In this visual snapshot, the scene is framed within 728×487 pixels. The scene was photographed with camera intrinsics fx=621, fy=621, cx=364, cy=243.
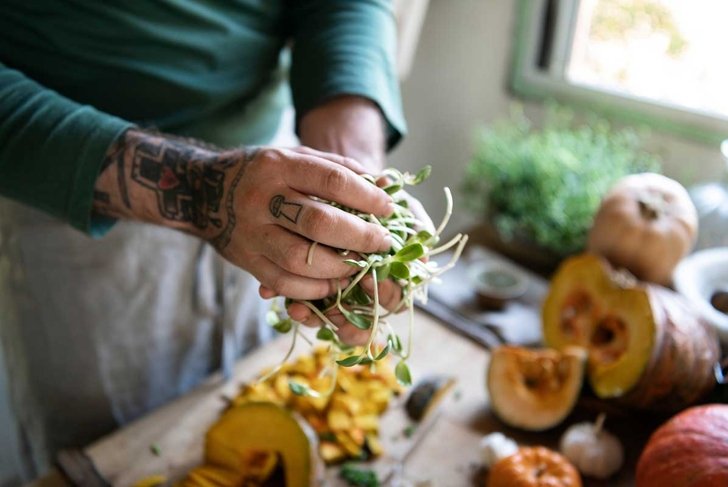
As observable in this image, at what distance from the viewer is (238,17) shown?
0.89 m

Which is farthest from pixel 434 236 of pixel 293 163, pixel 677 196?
pixel 677 196

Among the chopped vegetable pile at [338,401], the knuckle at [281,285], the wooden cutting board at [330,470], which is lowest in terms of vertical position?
the wooden cutting board at [330,470]

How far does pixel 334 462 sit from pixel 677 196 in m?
0.76

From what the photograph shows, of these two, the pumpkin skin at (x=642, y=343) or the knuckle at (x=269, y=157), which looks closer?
the knuckle at (x=269, y=157)

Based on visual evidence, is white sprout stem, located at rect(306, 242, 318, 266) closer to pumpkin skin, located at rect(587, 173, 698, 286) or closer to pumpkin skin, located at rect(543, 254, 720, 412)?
pumpkin skin, located at rect(543, 254, 720, 412)

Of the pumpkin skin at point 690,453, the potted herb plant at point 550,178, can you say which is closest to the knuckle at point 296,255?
the pumpkin skin at point 690,453

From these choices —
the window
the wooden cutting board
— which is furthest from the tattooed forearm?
the window

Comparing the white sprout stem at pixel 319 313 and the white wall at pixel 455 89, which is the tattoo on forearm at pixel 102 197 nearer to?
the white sprout stem at pixel 319 313

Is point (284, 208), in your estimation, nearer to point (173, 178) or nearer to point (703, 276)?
point (173, 178)

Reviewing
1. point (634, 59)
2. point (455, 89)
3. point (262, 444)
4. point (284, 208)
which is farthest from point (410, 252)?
point (455, 89)

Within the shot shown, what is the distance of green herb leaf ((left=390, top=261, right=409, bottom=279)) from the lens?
599mm

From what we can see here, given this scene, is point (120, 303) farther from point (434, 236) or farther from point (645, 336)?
point (645, 336)

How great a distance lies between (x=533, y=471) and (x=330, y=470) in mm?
268

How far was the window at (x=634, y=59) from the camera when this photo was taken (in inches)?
54.8
